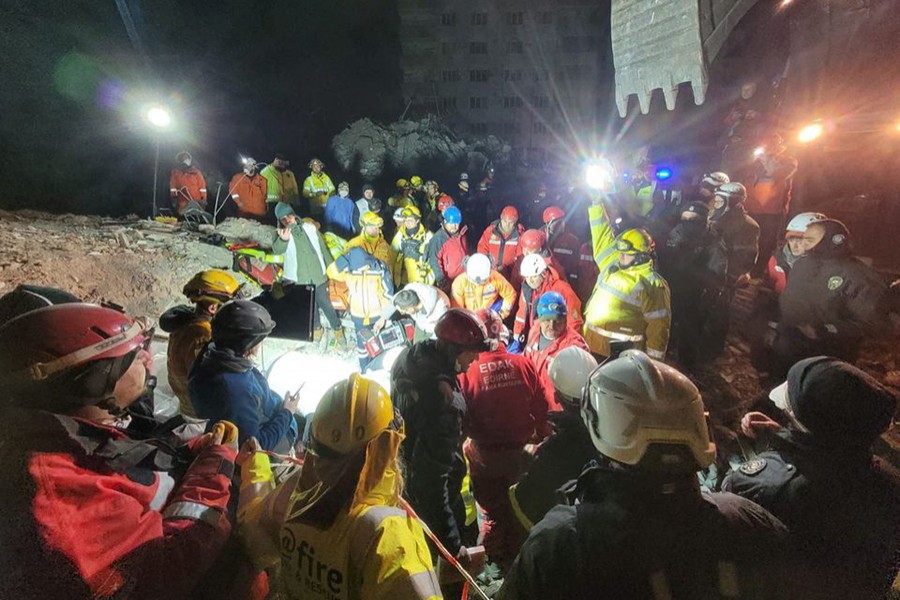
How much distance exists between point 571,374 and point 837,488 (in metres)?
1.36

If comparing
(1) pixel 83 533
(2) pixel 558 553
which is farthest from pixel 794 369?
(1) pixel 83 533

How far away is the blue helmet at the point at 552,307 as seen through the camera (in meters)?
3.97

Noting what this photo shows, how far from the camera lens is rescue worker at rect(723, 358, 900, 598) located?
161cm

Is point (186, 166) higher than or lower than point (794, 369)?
higher

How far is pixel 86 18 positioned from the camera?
1203 cm

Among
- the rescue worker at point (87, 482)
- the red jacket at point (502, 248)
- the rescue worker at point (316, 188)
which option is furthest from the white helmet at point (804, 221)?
the rescue worker at point (316, 188)

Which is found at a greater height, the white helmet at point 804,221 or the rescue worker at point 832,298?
the white helmet at point 804,221

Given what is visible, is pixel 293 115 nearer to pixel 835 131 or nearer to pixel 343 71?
pixel 343 71

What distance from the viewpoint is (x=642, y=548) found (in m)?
1.32

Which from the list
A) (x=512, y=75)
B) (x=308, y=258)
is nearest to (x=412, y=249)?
(x=308, y=258)

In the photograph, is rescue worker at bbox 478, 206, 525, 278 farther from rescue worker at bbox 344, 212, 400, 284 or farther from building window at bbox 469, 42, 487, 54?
building window at bbox 469, 42, 487, 54

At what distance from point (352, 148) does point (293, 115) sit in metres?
3.67

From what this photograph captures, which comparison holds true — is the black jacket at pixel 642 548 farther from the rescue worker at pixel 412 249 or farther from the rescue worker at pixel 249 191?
the rescue worker at pixel 249 191

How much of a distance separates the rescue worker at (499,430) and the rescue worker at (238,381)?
1.50 meters
